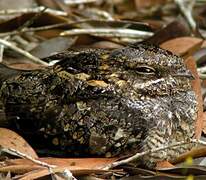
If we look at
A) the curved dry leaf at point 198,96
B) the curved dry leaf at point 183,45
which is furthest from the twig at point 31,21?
the curved dry leaf at point 198,96

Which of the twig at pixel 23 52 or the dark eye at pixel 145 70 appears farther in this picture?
the twig at pixel 23 52

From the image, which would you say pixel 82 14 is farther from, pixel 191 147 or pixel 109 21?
pixel 191 147

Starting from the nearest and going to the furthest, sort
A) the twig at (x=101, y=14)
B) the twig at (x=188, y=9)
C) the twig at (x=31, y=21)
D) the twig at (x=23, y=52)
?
the twig at (x=23, y=52) < the twig at (x=31, y=21) < the twig at (x=188, y=9) < the twig at (x=101, y=14)

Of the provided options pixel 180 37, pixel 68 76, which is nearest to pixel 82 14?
pixel 180 37

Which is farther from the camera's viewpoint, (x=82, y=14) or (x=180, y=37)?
(x=82, y=14)

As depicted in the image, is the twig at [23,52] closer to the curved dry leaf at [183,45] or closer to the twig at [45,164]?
the curved dry leaf at [183,45]

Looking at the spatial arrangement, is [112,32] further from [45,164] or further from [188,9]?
[45,164]
